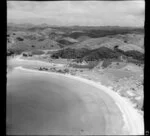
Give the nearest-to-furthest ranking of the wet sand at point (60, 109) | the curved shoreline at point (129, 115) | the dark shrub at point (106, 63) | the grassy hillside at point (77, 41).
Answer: the curved shoreline at point (129, 115)
the wet sand at point (60, 109)
the dark shrub at point (106, 63)
the grassy hillside at point (77, 41)

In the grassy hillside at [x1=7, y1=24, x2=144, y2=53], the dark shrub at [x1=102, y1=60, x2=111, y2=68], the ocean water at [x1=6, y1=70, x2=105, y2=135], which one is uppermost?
the grassy hillside at [x1=7, y1=24, x2=144, y2=53]

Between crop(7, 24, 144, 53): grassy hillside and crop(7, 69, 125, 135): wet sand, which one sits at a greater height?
crop(7, 24, 144, 53): grassy hillside

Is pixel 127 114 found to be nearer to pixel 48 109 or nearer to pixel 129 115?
pixel 129 115

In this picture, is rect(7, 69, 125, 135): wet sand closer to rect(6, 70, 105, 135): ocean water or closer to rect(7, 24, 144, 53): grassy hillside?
rect(6, 70, 105, 135): ocean water

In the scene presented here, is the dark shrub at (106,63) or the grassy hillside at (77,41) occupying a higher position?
the grassy hillside at (77,41)

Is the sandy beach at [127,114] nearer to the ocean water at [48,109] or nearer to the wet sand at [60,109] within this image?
the wet sand at [60,109]

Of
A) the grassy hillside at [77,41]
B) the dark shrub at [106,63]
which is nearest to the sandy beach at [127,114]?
the dark shrub at [106,63]

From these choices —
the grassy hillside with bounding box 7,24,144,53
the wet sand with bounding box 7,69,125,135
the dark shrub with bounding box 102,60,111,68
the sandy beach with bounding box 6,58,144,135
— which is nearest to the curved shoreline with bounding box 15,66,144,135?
the sandy beach with bounding box 6,58,144,135

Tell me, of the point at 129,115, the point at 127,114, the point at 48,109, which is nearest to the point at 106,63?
the point at 48,109
